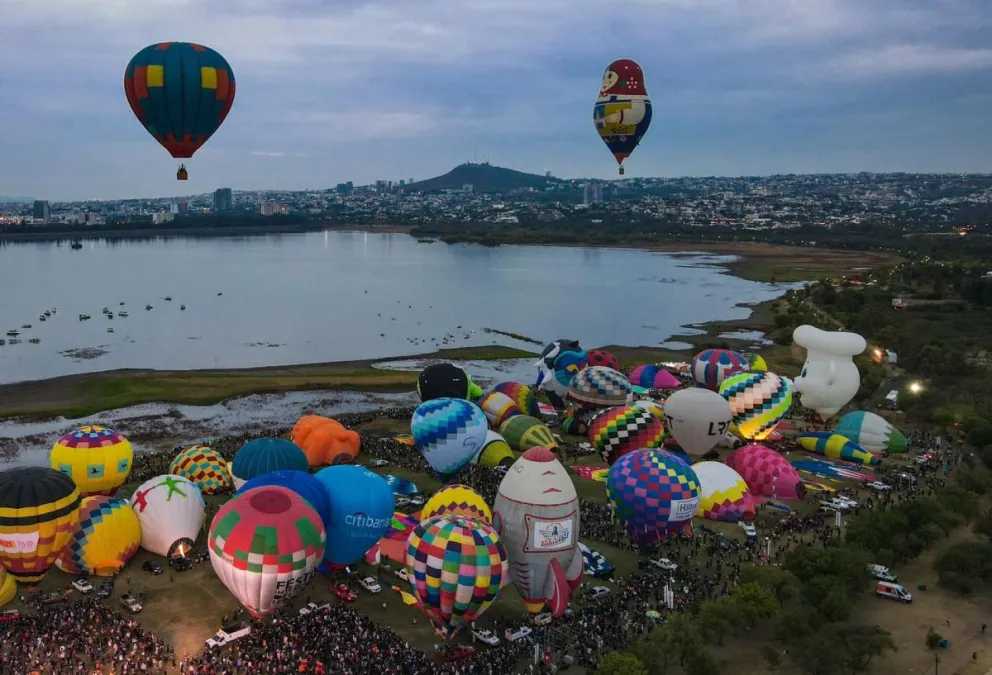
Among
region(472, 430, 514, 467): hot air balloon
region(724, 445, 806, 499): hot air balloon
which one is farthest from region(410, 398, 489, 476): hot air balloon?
region(724, 445, 806, 499): hot air balloon

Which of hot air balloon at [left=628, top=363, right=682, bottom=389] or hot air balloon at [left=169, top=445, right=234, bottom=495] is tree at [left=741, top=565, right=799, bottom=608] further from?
hot air balloon at [left=628, top=363, right=682, bottom=389]

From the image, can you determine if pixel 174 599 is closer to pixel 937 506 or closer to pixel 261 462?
pixel 261 462

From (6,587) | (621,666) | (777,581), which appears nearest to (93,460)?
(6,587)

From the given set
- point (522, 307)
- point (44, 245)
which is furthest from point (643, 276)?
point (44, 245)

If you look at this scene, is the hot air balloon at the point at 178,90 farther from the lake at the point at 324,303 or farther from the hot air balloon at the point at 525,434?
the lake at the point at 324,303

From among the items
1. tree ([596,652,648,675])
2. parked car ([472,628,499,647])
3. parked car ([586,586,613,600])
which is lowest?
parked car ([472,628,499,647])

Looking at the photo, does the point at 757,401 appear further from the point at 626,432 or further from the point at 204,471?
the point at 204,471
